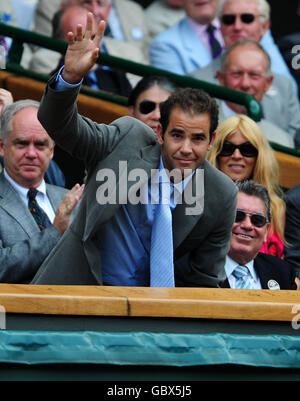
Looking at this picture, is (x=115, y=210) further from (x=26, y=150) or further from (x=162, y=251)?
(x=26, y=150)

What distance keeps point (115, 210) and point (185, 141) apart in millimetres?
363

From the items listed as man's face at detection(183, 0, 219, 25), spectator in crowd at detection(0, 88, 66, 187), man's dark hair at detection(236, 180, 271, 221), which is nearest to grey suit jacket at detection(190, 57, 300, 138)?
man's face at detection(183, 0, 219, 25)

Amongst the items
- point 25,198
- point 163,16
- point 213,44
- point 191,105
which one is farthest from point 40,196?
point 163,16

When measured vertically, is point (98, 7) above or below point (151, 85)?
above

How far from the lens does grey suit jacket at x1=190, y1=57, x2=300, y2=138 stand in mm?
5980

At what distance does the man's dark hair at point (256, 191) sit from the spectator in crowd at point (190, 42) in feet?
7.87

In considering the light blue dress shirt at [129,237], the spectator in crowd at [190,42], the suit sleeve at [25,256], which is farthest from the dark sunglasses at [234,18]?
the light blue dress shirt at [129,237]

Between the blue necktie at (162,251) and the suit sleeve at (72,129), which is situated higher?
the suit sleeve at (72,129)

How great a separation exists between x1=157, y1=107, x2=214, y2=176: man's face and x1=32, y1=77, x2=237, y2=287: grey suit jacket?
6 cm

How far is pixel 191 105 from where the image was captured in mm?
3301

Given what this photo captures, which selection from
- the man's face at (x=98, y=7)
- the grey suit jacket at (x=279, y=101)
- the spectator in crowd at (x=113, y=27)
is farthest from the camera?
the man's face at (x=98, y=7)

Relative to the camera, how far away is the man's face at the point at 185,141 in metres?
3.25

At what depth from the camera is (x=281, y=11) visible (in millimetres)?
8328

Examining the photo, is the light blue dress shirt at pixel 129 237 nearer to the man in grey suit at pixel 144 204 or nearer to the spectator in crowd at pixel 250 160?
the man in grey suit at pixel 144 204
